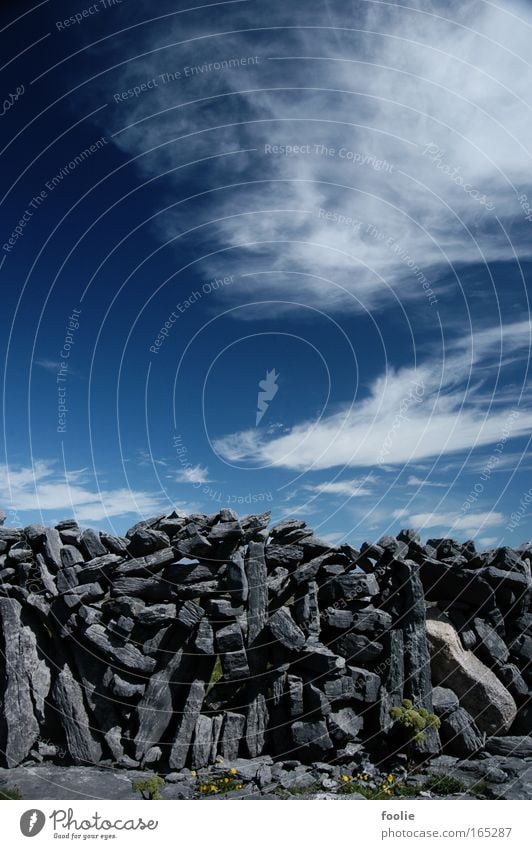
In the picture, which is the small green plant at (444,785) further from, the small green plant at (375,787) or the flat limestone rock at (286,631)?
the flat limestone rock at (286,631)

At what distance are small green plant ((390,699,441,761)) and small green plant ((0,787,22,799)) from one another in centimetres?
677

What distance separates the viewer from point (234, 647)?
11.4 meters

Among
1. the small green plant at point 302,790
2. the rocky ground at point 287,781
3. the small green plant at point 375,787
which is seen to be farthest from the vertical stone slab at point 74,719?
the small green plant at point 375,787

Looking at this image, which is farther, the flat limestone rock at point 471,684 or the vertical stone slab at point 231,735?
the flat limestone rock at point 471,684

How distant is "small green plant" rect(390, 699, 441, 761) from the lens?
10742mm

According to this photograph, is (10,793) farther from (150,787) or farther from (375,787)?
(375,787)

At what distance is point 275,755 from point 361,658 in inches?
96.9

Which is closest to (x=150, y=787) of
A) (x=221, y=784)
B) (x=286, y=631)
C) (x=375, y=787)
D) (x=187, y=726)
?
(x=221, y=784)

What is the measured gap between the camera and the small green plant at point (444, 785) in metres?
10.1

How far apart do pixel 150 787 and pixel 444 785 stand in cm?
510

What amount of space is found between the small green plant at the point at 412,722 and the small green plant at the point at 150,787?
444 centimetres

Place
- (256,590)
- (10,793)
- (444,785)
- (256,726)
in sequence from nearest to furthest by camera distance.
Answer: (10,793)
(444,785)
(256,726)
(256,590)
